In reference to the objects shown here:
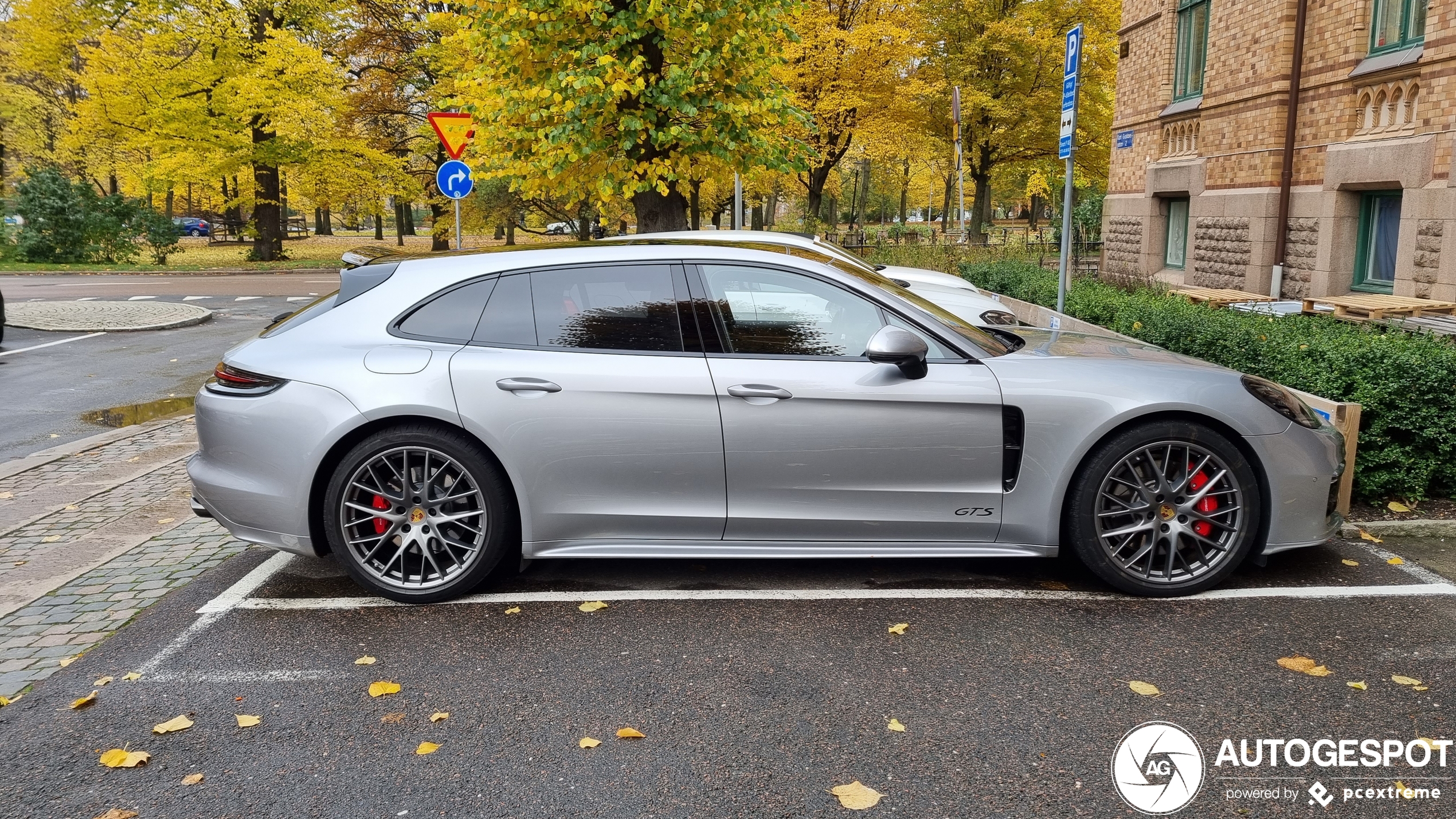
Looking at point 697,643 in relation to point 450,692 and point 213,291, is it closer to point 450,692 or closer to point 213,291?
point 450,692

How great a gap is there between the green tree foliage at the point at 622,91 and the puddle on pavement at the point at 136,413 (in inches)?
171

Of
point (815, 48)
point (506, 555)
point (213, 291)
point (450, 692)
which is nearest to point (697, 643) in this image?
point (450, 692)

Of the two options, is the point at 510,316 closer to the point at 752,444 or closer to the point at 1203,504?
the point at 752,444

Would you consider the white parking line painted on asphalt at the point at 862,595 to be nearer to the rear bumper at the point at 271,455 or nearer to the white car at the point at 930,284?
the rear bumper at the point at 271,455

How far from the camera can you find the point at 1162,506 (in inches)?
180

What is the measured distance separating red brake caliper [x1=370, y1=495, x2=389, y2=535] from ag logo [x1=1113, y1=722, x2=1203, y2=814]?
10.1ft

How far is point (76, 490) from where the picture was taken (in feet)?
22.7

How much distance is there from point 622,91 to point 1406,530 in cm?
802

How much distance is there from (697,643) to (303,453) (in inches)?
75.5

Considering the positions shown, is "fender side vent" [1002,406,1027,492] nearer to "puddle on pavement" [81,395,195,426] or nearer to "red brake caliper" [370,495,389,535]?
"red brake caliper" [370,495,389,535]

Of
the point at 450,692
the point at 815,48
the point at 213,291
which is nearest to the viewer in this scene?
the point at 450,692

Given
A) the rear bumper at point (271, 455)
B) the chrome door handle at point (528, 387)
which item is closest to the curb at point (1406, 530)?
the chrome door handle at point (528, 387)

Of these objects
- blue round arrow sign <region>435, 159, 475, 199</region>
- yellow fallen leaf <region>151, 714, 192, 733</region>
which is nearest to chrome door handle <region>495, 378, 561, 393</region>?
yellow fallen leaf <region>151, 714, 192, 733</region>

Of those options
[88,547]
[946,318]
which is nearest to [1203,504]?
[946,318]
